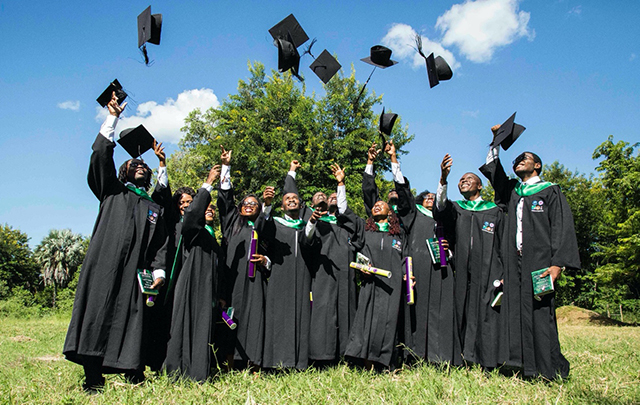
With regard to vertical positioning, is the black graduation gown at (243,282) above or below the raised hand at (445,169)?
below

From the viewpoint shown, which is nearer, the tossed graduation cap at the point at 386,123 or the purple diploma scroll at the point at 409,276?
the purple diploma scroll at the point at 409,276

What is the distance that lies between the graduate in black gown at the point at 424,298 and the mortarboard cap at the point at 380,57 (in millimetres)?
1314

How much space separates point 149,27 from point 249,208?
250 cm

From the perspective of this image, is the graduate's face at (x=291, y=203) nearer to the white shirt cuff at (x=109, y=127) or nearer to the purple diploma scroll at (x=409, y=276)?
the purple diploma scroll at (x=409, y=276)

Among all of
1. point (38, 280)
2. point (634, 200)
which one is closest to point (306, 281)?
point (634, 200)

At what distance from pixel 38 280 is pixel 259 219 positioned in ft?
151

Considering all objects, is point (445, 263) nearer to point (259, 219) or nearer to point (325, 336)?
point (325, 336)

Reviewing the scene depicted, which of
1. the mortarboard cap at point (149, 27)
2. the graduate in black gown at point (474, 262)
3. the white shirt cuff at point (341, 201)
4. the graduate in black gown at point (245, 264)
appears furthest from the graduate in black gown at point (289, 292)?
the mortarboard cap at point (149, 27)

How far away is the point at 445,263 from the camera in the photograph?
5285 millimetres

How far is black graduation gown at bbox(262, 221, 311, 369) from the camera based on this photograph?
529 centimetres

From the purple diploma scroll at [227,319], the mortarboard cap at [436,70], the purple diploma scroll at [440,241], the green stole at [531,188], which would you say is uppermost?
the mortarboard cap at [436,70]

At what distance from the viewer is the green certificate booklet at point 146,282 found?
429cm

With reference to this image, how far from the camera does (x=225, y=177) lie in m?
5.50

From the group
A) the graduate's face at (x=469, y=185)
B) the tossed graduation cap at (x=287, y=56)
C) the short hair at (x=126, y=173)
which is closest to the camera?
the short hair at (x=126, y=173)
